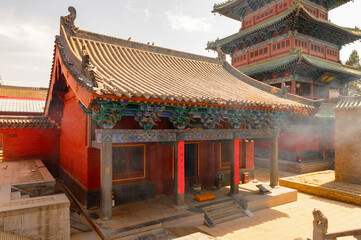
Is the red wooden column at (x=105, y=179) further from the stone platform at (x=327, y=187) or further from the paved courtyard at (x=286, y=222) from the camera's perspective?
the stone platform at (x=327, y=187)

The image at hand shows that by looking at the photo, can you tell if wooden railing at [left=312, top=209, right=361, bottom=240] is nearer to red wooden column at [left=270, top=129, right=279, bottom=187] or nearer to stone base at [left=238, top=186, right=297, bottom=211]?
stone base at [left=238, top=186, right=297, bottom=211]

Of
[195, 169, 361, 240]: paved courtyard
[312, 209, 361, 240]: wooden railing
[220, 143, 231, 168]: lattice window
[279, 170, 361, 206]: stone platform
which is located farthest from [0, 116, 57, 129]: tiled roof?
[279, 170, 361, 206]: stone platform

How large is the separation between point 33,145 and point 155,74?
915 cm

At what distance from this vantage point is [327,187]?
36.2ft

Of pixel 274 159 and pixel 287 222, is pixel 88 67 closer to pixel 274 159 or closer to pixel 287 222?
pixel 287 222

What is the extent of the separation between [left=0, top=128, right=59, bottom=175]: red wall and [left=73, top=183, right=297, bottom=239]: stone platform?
24.1ft

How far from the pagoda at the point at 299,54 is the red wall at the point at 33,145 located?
1509 centimetres

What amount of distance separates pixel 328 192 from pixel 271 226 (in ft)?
15.6

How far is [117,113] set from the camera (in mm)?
6496

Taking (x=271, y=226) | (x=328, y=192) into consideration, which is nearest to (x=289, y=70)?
(x=328, y=192)

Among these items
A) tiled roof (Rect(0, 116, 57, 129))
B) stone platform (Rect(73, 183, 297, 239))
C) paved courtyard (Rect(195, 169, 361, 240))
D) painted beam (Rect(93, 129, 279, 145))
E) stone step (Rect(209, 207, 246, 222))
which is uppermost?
tiled roof (Rect(0, 116, 57, 129))

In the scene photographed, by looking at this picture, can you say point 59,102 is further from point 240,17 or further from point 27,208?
point 240,17

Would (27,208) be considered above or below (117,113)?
below

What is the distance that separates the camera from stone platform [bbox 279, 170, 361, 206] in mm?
9999
